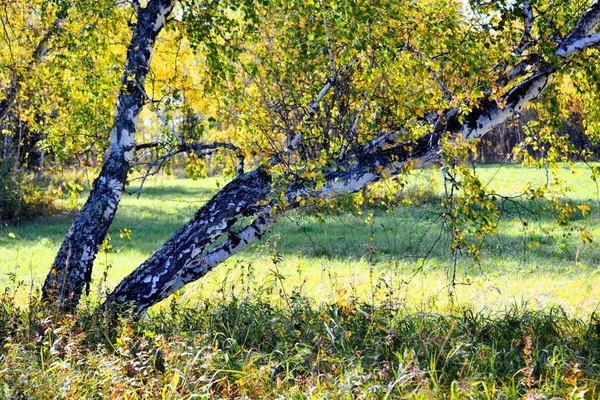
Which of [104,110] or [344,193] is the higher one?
[104,110]

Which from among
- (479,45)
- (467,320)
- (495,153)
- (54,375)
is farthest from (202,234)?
(495,153)

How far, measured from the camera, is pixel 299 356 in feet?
15.0

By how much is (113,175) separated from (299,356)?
2.77 metres

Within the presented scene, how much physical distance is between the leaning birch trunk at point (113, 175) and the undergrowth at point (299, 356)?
381 mm

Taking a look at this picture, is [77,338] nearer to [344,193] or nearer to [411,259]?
[344,193]

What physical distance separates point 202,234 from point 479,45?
2914mm

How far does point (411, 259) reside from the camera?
1093 cm

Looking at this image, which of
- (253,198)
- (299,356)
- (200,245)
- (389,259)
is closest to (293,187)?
(253,198)

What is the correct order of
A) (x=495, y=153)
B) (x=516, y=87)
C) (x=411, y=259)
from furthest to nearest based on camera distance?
(x=495, y=153), (x=411, y=259), (x=516, y=87)

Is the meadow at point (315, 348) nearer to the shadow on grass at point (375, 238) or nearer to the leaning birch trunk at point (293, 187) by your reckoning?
the leaning birch trunk at point (293, 187)

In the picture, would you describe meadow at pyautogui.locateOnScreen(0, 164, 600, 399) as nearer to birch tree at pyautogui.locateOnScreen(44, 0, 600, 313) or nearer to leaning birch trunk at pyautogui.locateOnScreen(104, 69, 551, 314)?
leaning birch trunk at pyautogui.locateOnScreen(104, 69, 551, 314)

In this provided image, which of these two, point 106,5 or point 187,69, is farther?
point 187,69

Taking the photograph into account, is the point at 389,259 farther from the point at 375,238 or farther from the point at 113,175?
the point at 113,175

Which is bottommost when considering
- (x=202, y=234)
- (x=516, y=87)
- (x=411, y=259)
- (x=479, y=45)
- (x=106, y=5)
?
(x=411, y=259)
